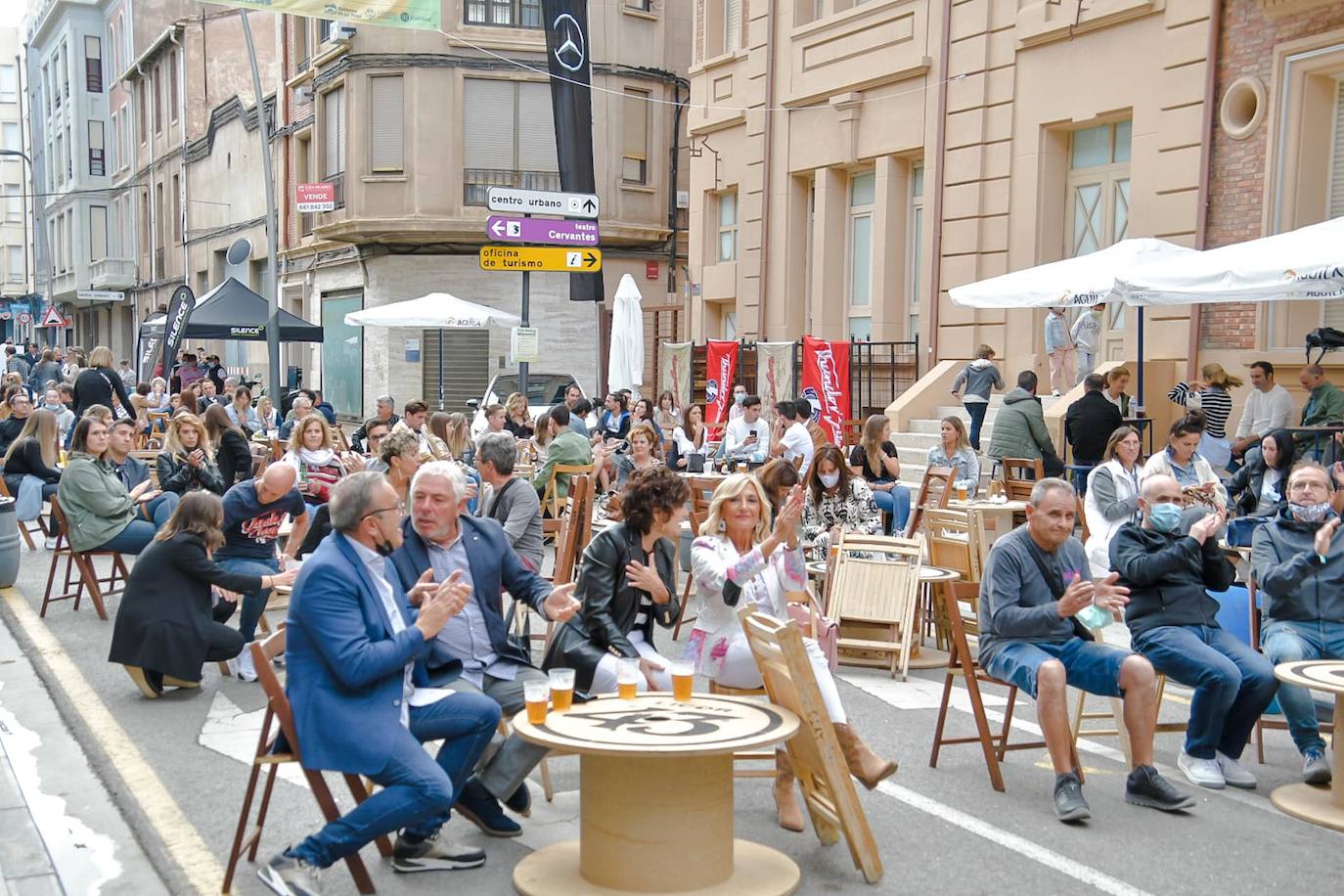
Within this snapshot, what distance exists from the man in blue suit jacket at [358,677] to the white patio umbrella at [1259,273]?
7.74 m

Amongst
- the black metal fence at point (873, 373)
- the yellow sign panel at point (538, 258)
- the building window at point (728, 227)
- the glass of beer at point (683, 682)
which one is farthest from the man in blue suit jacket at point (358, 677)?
the building window at point (728, 227)

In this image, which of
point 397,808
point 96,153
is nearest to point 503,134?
point 397,808

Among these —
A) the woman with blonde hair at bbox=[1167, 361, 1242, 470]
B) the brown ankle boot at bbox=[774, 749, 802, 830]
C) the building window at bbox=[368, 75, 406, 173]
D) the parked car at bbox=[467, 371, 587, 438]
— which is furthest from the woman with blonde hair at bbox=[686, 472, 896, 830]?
the building window at bbox=[368, 75, 406, 173]

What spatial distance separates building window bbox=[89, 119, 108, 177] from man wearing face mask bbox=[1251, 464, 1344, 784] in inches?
2345

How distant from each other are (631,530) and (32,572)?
7.97m

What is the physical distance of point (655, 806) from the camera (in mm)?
4457

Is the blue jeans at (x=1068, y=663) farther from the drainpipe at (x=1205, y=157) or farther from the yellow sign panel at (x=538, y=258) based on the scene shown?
the yellow sign panel at (x=538, y=258)

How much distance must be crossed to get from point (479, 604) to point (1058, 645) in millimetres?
2653

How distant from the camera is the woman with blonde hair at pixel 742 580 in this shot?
18.3 ft

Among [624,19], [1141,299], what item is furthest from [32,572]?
[624,19]

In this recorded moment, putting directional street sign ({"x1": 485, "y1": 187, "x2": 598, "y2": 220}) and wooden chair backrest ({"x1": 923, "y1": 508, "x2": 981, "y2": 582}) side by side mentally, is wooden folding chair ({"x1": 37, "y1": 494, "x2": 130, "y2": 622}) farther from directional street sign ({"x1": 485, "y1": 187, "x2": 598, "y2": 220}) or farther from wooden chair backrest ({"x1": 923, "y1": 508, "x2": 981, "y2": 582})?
directional street sign ({"x1": 485, "y1": 187, "x2": 598, "y2": 220})

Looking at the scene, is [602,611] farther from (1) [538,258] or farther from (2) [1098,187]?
(2) [1098,187]

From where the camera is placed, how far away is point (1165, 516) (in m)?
6.30

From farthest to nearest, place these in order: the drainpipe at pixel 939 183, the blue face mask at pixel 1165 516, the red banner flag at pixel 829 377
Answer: the drainpipe at pixel 939 183 → the red banner flag at pixel 829 377 → the blue face mask at pixel 1165 516
